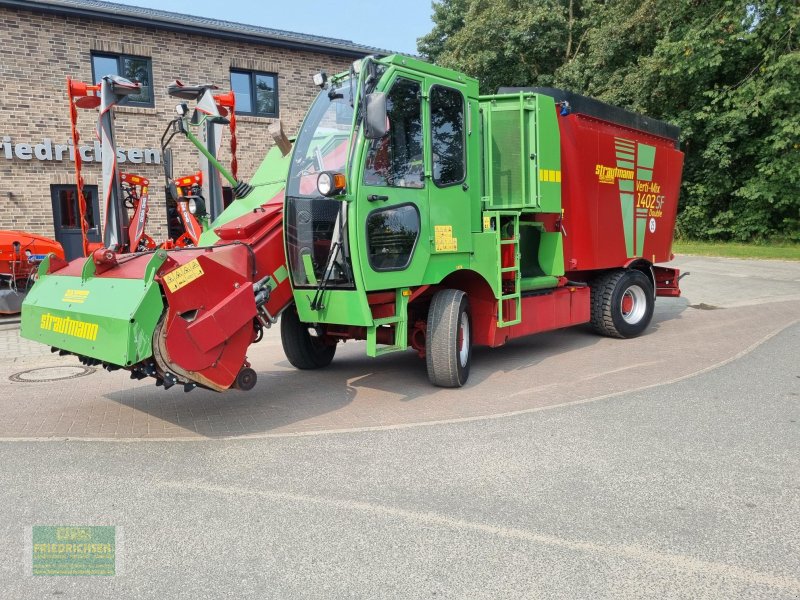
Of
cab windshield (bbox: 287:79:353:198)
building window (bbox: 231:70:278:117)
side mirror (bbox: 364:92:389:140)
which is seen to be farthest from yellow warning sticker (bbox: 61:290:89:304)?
building window (bbox: 231:70:278:117)

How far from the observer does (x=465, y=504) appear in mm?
3586

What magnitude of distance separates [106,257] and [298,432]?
2046 millimetres

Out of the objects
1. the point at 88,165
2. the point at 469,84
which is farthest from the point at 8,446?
the point at 88,165

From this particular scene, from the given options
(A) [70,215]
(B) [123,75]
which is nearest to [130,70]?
(B) [123,75]

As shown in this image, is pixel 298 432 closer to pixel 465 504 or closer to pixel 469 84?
pixel 465 504

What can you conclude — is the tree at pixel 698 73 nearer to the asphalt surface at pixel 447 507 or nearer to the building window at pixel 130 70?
the building window at pixel 130 70

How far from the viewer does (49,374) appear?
7156mm

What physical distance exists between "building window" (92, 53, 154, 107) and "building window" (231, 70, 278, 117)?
6.75 ft

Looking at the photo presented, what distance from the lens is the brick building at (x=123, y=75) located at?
44.2 ft

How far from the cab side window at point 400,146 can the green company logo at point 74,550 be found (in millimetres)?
3210

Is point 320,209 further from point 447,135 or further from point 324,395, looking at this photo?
point 324,395

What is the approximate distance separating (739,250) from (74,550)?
23253 mm

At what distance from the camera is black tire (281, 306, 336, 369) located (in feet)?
22.7

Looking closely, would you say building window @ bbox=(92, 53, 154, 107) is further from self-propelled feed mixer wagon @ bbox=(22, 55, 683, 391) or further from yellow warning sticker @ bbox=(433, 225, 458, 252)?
yellow warning sticker @ bbox=(433, 225, 458, 252)
